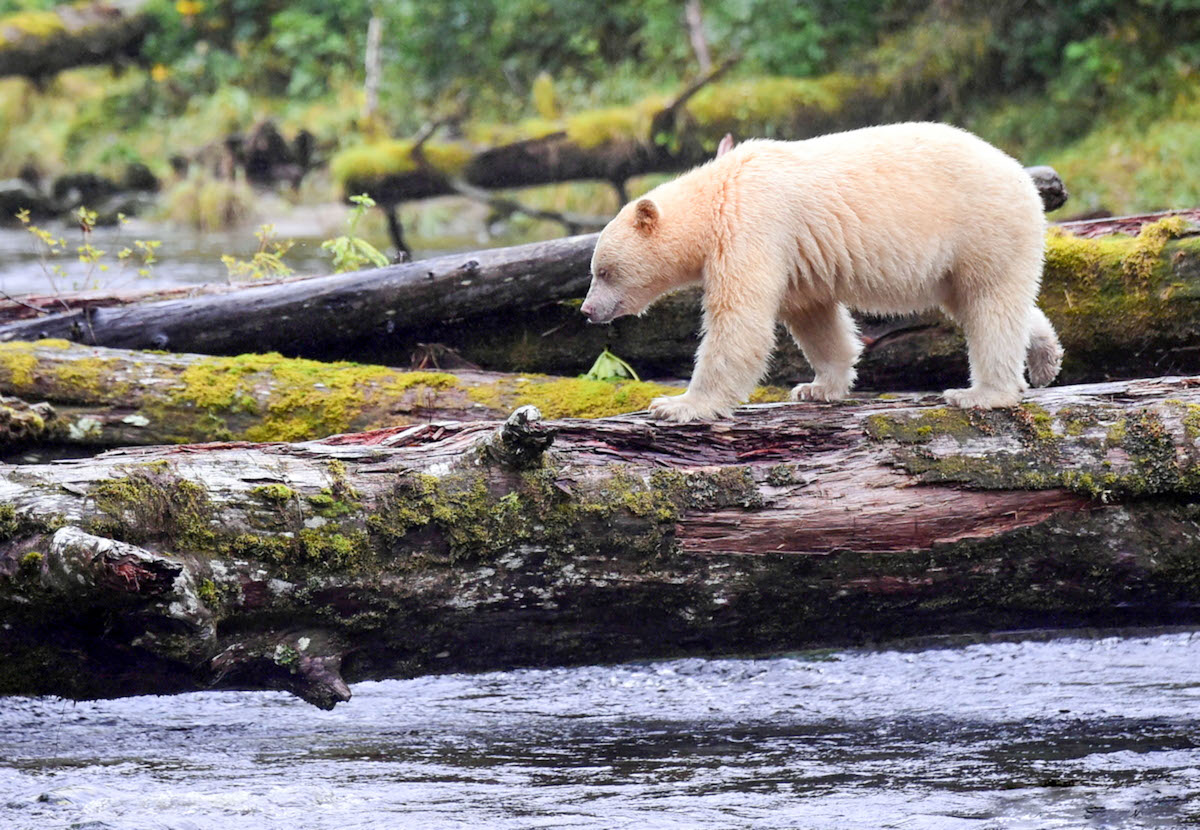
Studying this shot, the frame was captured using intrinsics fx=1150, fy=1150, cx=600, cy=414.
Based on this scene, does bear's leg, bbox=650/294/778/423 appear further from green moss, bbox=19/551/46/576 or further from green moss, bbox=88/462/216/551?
green moss, bbox=19/551/46/576

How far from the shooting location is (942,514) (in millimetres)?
4320

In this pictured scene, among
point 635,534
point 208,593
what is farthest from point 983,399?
point 208,593

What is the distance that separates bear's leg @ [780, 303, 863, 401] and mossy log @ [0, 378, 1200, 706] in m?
1.02

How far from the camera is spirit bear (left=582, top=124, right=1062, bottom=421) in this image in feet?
15.9

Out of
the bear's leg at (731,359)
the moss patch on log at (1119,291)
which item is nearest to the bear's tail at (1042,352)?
the moss patch on log at (1119,291)

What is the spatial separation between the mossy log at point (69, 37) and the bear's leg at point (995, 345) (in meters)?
24.2

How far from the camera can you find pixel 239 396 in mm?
5973

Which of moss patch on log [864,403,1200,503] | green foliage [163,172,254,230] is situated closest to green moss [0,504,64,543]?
moss patch on log [864,403,1200,503]

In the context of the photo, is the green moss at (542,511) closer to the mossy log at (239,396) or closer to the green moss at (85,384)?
the mossy log at (239,396)

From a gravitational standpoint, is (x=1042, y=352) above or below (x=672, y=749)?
above

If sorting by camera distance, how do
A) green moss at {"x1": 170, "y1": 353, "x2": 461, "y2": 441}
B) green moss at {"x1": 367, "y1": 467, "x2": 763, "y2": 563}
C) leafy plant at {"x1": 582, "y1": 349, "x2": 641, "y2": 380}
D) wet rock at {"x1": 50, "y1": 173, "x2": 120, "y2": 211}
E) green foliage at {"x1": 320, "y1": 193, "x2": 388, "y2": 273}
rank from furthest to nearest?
wet rock at {"x1": 50, "y1": 173, "x2": 120, "y2": 211}, green foliage at {"x1": 320, "y1": 193, "x2": 388, "y2": 273}, leafy plant at {"x1": 582, "y1": 349, "x2": 641, "y2": 380}, green moss at {"x1": 170, "y1": 353, "x2": 461, "y2": 441}, green moss at {"x1": 367, "y1": 467, "x2": 763, "y2": 563}

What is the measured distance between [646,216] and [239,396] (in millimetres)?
2381

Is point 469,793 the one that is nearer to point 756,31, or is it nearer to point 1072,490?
point 1072,490

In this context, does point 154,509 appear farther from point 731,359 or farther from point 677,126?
point 677,126
